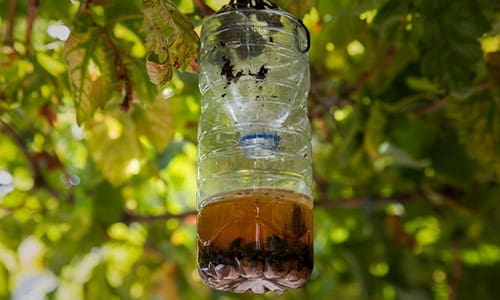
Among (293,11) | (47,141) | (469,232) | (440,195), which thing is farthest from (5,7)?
(469,232)

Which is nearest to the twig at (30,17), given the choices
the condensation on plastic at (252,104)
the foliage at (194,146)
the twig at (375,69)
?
the foliage at (194,146)

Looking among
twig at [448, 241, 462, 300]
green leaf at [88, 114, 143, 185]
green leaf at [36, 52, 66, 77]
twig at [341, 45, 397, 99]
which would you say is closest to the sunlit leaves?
green leaf at [88, 114, 143, 185]

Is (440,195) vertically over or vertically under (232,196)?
over

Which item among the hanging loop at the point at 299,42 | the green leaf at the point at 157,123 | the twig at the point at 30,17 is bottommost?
the hanging loop at the point at 299,42

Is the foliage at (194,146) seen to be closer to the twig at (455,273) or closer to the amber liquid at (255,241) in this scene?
the twig at (455,273)

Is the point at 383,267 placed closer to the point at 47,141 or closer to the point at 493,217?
the point at 493,217
